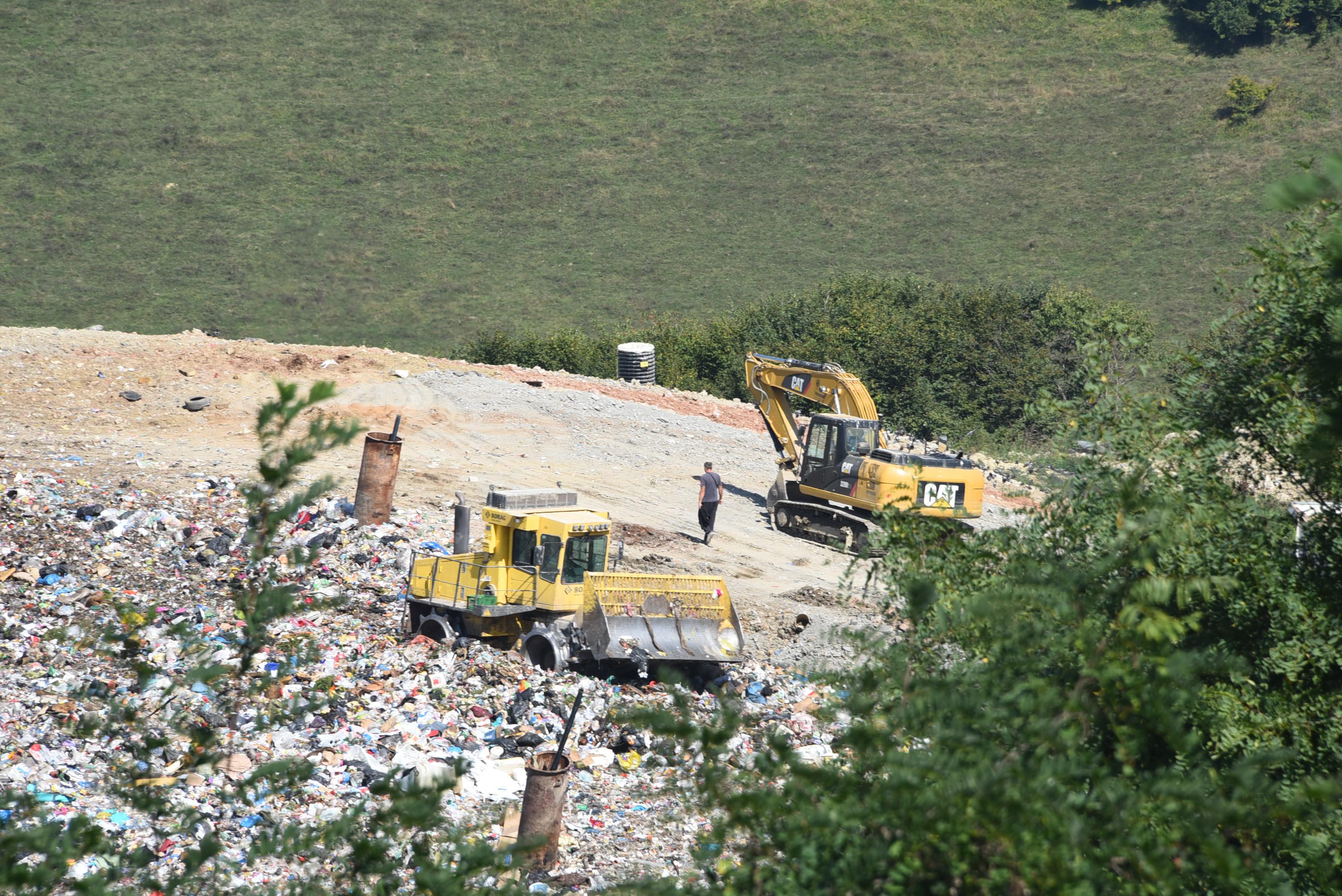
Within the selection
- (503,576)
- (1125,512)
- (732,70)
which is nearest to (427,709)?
(503,576)

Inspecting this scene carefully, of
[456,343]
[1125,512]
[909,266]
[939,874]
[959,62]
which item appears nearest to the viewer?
[939,874]

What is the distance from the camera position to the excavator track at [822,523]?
1872 centimetres

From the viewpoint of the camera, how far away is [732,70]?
204 ft

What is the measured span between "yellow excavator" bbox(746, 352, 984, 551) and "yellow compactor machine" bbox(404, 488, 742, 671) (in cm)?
484

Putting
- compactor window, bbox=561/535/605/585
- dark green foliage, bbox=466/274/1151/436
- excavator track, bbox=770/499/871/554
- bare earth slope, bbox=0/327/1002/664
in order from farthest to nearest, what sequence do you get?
1. dark green foliage, bbox=466/274/1151/436
2. excavator track, bbox=770/499/871/554
3. bare earth slope, bbox=0/327/1002/664
4. compactor window, bbox=561/535/605/585

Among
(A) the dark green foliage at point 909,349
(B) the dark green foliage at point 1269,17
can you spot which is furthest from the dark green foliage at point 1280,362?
(B) the dark green foliage at point 1269,17

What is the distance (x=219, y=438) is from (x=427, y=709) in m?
11.7

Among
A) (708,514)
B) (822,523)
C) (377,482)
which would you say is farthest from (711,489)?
(377,482)

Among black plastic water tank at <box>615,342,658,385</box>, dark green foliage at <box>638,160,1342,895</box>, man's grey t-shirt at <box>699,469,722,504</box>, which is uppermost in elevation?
dark green foliage at <box>638,160,1342,895</box>

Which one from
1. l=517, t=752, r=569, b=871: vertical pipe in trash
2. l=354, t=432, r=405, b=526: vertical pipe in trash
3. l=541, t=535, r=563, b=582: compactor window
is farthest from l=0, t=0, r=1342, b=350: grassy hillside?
l=517, t=752, r=569, b=871: vertical pipe in trash

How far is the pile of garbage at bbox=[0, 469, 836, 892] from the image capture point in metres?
9.16

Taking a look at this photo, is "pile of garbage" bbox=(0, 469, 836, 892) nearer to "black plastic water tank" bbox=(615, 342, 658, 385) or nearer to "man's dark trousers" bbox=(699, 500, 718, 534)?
"man's dark trousers" bbox=(699, 500, 718, 534)

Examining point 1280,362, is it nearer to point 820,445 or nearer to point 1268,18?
point 820,445

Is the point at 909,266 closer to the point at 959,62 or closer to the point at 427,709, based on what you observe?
the point at 959,62
